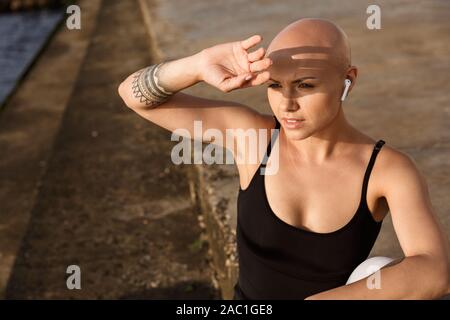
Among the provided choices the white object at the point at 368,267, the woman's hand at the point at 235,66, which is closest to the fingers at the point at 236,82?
the woman's hand at the point at 235,66

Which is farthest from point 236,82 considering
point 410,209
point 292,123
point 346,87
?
point 410,209

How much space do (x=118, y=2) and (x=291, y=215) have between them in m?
13.7

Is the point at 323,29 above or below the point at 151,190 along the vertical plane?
above

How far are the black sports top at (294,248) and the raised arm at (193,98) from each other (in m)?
0.17

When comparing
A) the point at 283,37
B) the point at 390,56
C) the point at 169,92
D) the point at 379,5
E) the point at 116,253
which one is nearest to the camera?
the point at 283,37

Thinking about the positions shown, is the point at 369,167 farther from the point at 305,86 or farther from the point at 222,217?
the point at 222,217

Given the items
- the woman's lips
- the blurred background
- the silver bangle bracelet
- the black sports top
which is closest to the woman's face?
the woman's lips

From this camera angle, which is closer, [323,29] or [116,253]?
[323,29]

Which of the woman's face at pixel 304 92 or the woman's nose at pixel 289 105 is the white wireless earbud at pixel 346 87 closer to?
the woman's face at pixel 304 92

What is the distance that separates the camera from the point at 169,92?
8.27 feet

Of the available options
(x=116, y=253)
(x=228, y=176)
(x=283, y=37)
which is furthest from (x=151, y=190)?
(x=283, y=37)

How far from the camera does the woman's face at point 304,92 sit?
2102 millimetres

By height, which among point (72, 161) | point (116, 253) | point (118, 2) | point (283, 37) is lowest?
point (118, 2)

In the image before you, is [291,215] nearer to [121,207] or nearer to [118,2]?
[121,207]
